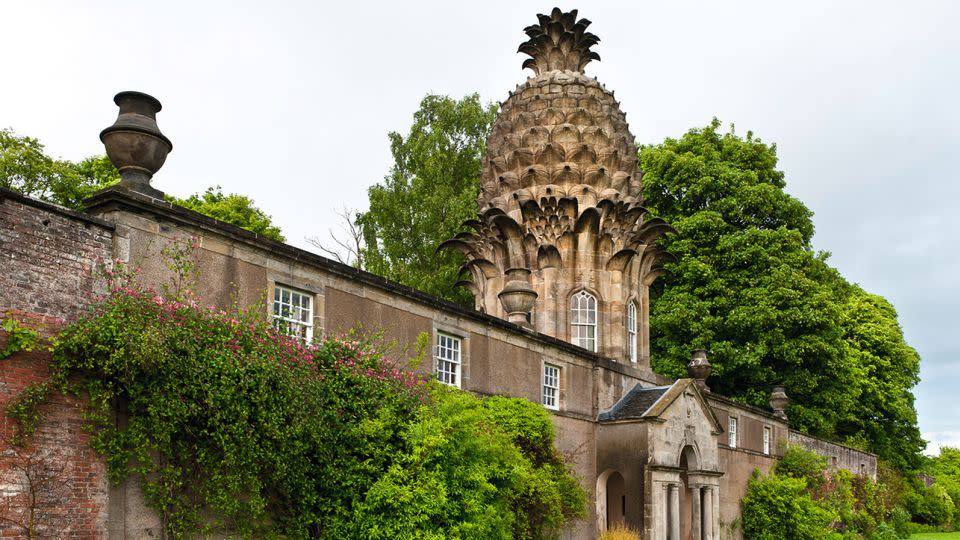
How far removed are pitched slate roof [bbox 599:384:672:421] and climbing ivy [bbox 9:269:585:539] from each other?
24.5ft

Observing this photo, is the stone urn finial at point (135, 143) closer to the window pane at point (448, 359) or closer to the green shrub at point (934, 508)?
the window pane at point (448, 359)

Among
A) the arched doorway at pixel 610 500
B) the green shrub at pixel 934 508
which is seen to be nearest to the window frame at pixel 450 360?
the arched doorway at pixel 610 500

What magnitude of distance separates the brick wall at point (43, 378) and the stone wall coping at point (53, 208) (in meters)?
0.01

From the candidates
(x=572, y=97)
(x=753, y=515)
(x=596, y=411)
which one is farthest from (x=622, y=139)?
(x=753, y=515)

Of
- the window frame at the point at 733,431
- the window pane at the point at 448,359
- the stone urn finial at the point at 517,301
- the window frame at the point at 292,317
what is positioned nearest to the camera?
the window frame at the point at 292,317

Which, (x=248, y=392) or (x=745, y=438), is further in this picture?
(x=745, y=438)

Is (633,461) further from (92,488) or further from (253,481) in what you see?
(92,488)

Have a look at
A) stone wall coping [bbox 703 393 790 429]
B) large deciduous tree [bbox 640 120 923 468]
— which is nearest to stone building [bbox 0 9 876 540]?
stone wall coping [bbox 703 393 790 429]

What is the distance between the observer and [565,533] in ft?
65.0

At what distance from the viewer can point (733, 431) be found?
30062 millimetres

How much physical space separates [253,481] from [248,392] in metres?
1.21

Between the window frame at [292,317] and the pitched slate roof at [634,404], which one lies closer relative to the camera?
the window frame at [292,317]

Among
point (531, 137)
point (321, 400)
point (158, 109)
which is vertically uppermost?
point (531, 137)

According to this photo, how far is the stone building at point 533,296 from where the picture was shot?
32.9 ft
